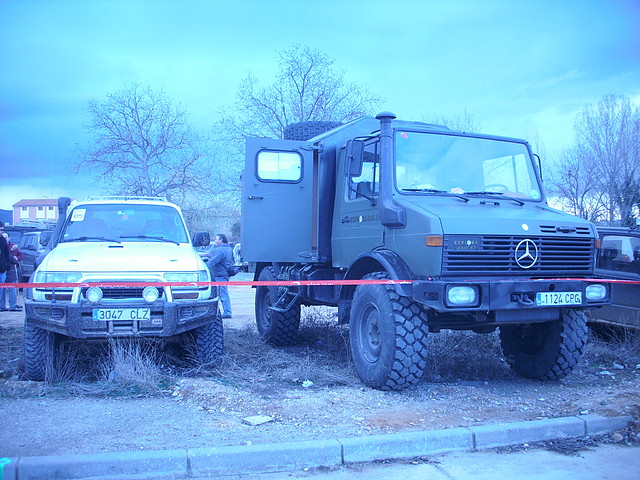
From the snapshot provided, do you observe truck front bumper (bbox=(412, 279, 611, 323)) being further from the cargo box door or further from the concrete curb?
the cargo box door

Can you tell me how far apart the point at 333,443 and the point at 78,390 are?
2806 millimetres

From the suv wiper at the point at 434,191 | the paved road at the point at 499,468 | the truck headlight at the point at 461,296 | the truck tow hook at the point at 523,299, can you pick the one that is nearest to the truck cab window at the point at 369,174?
the suv wiper at the point at 434,191

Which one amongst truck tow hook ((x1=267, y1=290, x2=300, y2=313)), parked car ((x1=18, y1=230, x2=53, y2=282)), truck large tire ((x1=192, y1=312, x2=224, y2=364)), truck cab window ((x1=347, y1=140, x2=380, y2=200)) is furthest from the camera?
parked car ((x1=18, y1=230, x2=53, y2=282))

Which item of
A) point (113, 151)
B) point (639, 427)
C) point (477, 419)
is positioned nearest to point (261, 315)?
point (477, 419)

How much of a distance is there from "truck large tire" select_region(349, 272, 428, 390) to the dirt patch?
0.19m

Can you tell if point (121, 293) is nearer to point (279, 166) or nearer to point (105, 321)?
point (105, 321)

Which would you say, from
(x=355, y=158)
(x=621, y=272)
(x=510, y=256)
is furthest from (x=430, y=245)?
(x=621, y=272)

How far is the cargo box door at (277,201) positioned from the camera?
795 cm

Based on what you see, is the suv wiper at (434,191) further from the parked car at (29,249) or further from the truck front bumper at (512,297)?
the parked car at (29,249)

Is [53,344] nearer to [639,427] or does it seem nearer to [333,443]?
[333,443]

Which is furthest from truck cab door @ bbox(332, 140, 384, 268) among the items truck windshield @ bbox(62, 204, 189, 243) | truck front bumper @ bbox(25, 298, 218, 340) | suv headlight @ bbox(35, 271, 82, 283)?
suv headlight @ bbox(35, 271, 82, 283)

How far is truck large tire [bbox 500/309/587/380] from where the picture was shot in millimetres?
6170

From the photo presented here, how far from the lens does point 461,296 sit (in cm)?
520

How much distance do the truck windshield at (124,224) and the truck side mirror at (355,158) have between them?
2.62 meters
